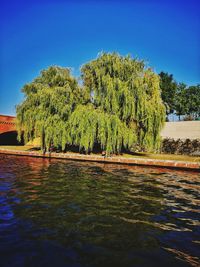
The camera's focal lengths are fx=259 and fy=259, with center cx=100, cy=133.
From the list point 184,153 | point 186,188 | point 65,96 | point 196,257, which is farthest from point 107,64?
point 196,257

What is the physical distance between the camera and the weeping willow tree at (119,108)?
→ 19.3 metres


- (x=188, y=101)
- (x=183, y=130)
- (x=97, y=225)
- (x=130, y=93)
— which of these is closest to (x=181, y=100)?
(x=188, y=101)

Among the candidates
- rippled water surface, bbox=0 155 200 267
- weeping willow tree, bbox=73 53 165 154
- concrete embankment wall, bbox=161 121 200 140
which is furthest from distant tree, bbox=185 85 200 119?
rippled water surface, bbox=0 155 200 267

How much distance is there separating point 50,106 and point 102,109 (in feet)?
13.8

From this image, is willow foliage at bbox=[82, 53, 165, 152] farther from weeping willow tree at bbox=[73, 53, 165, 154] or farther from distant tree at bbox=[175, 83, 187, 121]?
distant tree at bbox=[175, 83, 187, 121]

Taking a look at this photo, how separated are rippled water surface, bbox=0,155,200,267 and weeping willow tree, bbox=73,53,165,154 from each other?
31.5ft

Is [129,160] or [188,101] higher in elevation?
[188,101]

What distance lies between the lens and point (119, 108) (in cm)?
2044

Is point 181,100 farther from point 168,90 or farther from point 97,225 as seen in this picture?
point 97,225

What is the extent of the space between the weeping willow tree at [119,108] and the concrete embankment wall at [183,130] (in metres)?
10.3

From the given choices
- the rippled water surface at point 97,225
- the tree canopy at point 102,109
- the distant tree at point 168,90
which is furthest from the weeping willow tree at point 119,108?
the distant tree at point 168,90

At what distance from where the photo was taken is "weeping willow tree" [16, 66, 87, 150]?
2039cm

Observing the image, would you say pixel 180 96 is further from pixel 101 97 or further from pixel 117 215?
pixel 117 215

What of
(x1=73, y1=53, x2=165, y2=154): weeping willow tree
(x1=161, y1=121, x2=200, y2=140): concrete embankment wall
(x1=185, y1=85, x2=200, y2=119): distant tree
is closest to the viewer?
(x1=73, y1=53, x2=165, y2=154): weeping willow tree
